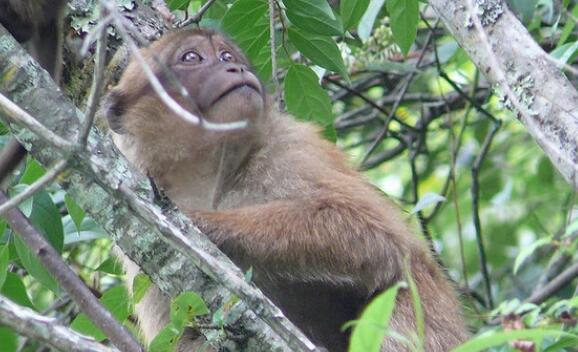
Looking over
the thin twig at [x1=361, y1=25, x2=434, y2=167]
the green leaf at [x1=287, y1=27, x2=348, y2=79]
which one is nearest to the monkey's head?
the green leaf at [x1=287, y1=27, x2=348, y2=79]

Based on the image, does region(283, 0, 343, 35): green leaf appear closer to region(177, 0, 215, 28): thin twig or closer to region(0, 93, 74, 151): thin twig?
region(177, 0, 215, 28): thin twig

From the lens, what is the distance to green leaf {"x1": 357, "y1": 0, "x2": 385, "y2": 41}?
645cm

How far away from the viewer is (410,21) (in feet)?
18.2

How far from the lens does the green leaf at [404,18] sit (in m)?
5.51

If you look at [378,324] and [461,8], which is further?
[461,8]

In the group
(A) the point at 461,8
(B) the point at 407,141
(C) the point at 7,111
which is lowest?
(B) the point at 407,141

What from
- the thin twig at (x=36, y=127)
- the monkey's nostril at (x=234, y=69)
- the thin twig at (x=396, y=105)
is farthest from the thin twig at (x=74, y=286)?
→ the thin twig at (x=396, y=105)

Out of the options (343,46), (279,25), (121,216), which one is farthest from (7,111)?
(343,46)

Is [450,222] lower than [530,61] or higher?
lower

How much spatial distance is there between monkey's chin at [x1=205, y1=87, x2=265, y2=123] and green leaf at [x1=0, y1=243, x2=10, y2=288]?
109cm

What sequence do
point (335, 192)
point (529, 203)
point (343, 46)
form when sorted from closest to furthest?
point (335, 192), point (343, 46), point (529, 203)

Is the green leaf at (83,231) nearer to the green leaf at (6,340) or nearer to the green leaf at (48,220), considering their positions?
the green leaf at (48,220)

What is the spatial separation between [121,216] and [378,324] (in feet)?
4.63

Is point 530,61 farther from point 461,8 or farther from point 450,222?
point 450,222
